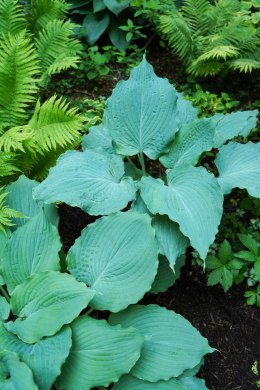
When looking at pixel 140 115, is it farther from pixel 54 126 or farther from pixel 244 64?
pixel 244 64

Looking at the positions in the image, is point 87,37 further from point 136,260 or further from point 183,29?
point 136,260

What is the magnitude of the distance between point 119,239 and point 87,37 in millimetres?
2826

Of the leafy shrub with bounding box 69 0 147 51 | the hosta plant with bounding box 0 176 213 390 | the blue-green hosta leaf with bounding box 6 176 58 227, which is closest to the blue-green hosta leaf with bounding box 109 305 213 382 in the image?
the hosta plant with bounding box 0 176 213 390

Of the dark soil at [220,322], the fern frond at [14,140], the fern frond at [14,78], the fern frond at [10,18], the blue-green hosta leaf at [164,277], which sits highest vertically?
the fern frond at [10,18]

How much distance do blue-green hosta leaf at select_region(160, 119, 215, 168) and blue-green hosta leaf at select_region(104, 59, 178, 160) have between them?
0.07 m

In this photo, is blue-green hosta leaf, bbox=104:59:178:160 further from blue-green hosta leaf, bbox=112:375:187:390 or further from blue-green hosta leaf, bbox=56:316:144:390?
blue-green hosta leaf, bbox=112:375:187:390

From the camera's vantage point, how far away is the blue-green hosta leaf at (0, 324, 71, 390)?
7.24 feet

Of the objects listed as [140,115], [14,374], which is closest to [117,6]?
[140,115]

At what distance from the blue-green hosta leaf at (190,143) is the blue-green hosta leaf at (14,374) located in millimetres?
1503

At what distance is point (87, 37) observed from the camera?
4.66 m

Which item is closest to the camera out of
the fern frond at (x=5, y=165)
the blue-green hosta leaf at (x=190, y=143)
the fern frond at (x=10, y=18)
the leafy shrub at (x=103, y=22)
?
the blue-green hosta leaf at (x=190, y=143)

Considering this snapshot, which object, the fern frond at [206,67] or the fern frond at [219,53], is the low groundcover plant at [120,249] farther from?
the fern frond at [206,67]

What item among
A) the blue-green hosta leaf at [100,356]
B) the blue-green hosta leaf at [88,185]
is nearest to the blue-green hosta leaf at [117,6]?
the blue-green hosta leaf at [88,185]

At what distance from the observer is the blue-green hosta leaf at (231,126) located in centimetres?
307
